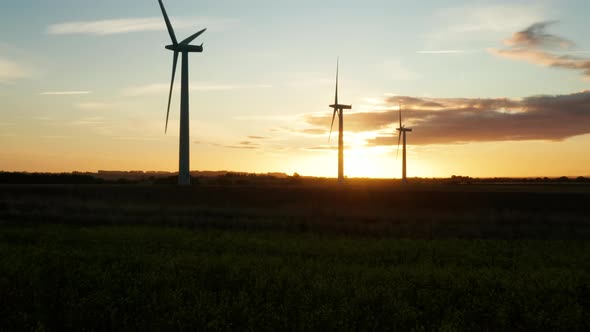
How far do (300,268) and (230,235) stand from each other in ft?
36.3

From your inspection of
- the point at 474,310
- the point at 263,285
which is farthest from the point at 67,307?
the point at 474,310

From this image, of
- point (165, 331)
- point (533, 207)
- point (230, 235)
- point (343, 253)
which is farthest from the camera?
point (533, 207)

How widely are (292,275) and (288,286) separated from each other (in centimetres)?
120

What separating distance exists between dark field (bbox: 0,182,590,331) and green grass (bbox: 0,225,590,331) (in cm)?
6

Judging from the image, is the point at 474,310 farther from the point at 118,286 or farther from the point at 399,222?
the point at 399,222

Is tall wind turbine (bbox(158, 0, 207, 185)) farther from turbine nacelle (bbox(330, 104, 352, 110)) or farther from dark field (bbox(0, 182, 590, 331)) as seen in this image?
turbine nacelle (bbox(330, 104, 352, 110))

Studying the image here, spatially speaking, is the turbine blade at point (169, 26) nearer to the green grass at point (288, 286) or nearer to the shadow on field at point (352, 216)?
the shadow on field at point (352, 216)

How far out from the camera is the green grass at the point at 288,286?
567 inches

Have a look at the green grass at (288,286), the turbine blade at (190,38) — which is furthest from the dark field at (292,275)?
the turbine blade at (190,38)

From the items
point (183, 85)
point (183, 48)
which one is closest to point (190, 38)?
point (183, 48)

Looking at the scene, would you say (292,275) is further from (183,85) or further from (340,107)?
(340,107)

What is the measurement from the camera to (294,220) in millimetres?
39281

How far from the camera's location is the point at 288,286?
17766 mm

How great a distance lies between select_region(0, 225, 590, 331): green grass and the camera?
567 inches
